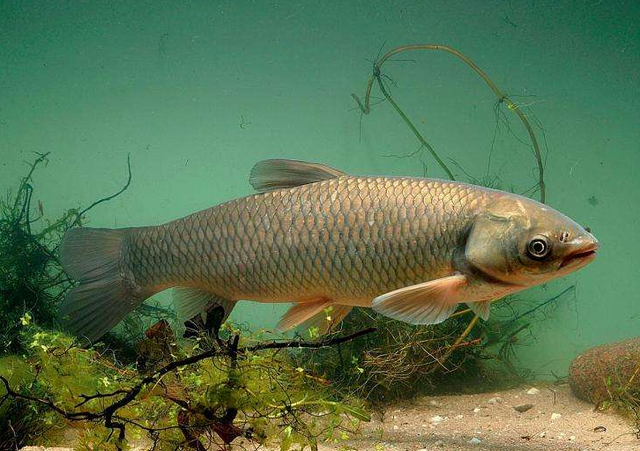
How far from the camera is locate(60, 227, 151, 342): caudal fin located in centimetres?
423

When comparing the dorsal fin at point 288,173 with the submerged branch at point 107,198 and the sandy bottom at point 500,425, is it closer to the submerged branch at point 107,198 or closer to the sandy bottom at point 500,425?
the sandy bottom at point 500,425

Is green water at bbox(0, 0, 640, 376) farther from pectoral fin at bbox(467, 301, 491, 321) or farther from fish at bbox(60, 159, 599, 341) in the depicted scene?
pectoral fin at bbox(467, 301, 491, 321)

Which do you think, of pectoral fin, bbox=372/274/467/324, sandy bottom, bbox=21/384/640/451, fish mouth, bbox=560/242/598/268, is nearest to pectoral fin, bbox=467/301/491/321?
pectoral fin, bbox=372/274/467/324

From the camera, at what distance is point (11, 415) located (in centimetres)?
367

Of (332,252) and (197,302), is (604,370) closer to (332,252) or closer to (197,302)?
(332,252)

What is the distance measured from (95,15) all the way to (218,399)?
6973 mm

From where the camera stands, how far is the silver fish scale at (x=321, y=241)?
3.50 meters

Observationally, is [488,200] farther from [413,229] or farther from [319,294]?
[319,294]

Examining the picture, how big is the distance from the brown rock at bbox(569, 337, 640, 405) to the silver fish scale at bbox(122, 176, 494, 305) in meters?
2.85

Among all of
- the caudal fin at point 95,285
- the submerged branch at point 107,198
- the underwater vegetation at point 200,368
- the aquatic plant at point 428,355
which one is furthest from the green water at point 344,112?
the caudal fin at point 95,285

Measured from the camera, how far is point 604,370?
5.54 meters

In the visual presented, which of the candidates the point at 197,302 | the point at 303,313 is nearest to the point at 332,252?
the point at 303,313

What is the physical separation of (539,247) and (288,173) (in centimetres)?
180

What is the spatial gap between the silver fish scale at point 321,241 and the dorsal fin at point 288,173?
8cm
